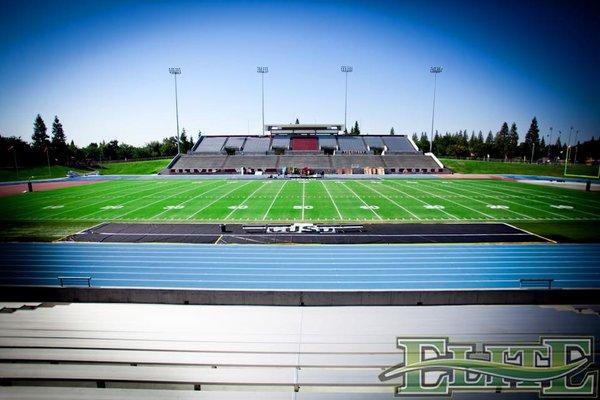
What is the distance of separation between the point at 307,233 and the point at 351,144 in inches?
1876

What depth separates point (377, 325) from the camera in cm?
636

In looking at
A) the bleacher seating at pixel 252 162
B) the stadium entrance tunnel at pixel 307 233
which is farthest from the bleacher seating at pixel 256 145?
the stadium entrance tunnel at pixel 307 233

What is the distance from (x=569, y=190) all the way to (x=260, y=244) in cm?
2937

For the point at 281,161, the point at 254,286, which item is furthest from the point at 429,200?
the point at 281,161

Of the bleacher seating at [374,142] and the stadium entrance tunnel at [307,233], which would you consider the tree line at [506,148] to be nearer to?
the bleacher seating at [374,142]

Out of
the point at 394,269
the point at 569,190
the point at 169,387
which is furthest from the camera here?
the point at 569,190

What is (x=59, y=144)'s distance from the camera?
53250 mm

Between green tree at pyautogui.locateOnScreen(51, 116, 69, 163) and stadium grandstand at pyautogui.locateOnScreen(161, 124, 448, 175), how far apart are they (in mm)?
16554

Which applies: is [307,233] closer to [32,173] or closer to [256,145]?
[32,173]

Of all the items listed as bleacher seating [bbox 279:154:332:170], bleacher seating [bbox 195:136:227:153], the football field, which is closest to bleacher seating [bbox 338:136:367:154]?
bleacher seating [bbox 279:154:332:170]

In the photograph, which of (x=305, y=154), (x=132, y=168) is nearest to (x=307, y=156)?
(x=305, y=154)

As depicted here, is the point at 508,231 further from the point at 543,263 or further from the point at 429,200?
the point at 429,200

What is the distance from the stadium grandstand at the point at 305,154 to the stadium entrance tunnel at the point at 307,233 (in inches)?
1001

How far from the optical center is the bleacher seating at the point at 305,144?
2315 inches
